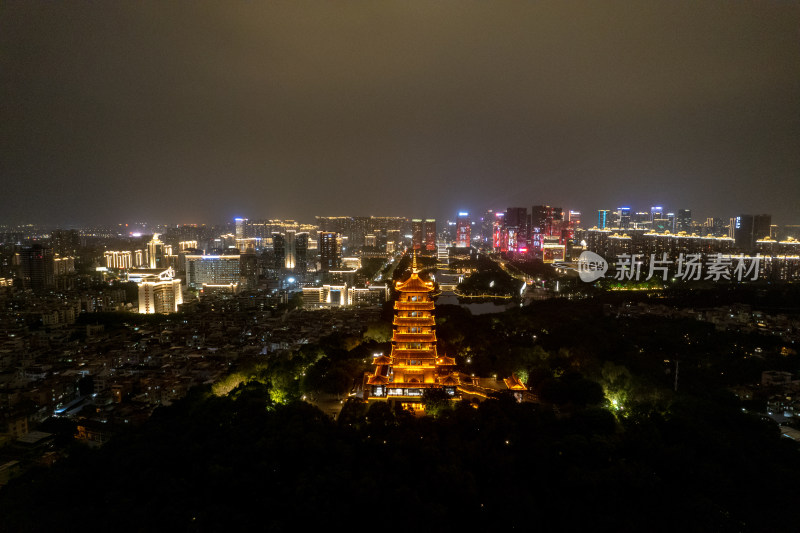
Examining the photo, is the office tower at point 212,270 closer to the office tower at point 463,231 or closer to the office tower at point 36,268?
the office tower at point 36,268

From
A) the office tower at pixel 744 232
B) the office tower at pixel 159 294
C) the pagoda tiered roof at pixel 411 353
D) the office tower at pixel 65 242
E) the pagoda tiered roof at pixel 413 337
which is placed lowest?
the office tower at pixel 159 294

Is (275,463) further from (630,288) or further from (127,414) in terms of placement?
(630,288)

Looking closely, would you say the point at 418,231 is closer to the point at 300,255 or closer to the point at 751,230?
the point at 300,255

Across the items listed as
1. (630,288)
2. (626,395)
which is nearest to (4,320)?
(626,395)

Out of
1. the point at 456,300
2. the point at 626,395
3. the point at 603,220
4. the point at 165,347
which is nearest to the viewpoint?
the point at 626,395

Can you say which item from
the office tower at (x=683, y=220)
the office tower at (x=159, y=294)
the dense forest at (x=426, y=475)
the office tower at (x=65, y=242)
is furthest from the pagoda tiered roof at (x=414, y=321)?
the office tower at (x=683, y=220)

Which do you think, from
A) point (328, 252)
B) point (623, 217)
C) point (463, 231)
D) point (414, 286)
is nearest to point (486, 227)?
point (463, 231)

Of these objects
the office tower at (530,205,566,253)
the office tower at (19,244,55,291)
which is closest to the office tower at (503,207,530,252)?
the office tower at (530,205,566,253)
